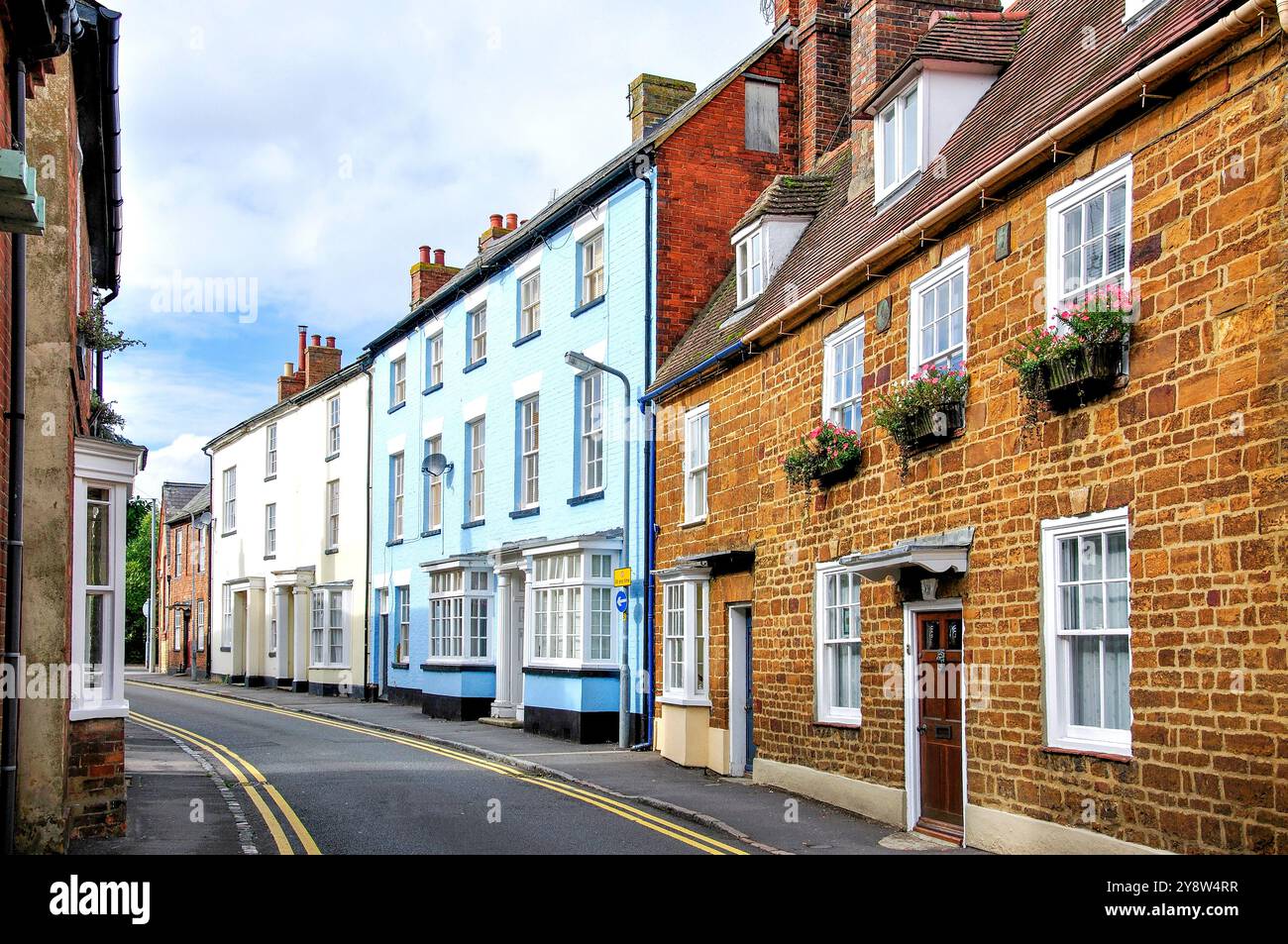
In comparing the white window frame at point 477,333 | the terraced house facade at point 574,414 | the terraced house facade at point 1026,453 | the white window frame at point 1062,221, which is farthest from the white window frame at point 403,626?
the white window frame at point 1062,221

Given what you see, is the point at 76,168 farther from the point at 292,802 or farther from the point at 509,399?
the point at 509,399

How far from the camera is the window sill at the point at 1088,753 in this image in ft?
32.6

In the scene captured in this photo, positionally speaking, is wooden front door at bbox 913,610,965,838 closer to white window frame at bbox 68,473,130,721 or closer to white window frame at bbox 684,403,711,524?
white window frame at bbox 684,403,711,524

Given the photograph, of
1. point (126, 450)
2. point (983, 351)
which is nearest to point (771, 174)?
point (983, 351)

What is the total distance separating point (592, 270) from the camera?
2480 cm

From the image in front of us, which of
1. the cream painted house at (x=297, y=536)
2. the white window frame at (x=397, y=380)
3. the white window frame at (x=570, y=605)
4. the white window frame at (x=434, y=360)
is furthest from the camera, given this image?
the cream painted house at (x=297, y=536)

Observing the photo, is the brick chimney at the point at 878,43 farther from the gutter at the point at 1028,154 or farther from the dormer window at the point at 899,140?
the gutter at the point at 1028,154

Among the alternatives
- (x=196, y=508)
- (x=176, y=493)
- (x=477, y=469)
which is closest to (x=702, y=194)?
Answer: (x=477, y=469)

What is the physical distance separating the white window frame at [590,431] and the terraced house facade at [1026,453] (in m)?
4.95

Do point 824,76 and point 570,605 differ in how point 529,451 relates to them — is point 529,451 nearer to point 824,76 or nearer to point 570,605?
point 570,605

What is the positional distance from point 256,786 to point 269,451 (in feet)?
93.2

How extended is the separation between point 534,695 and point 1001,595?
1426 centimetres

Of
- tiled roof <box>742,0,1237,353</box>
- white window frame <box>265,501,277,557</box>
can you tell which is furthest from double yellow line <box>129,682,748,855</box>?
white window frame <box>265,501,277,557</box>

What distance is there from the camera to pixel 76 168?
44.0 feet
